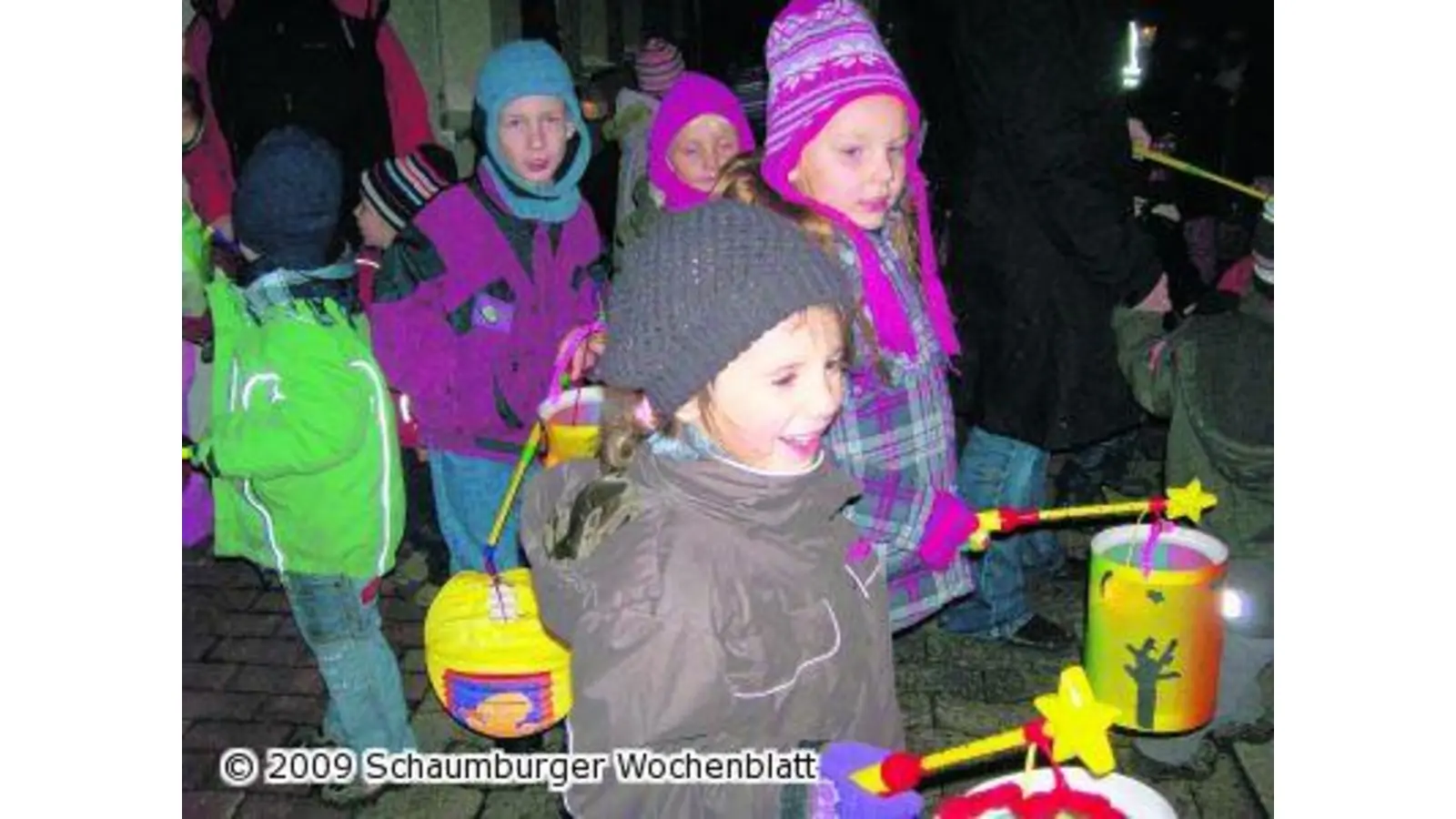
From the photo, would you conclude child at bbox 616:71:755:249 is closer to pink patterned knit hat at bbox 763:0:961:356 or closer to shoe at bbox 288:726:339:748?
pink patterned knit hat at bbox 763:0:961:356

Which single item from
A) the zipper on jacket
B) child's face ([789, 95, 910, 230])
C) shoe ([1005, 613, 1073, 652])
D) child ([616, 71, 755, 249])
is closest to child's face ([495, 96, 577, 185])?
child ([616, 71, 755, 249])

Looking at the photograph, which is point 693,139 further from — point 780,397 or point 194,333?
point 780,397

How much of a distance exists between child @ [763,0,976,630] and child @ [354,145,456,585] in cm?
207

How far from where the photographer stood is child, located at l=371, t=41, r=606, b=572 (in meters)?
3.89

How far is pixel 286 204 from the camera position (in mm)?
3236

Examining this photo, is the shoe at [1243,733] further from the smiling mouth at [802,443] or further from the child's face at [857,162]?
the smiling mouth at [802,443]

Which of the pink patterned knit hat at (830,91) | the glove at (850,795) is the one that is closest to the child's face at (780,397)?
the glove at (850,795)

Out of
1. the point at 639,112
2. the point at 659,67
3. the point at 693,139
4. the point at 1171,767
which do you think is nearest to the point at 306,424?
the point at 693,139

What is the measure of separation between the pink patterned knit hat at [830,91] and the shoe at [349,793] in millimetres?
1907

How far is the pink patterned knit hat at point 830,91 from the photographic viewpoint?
2.83 metres

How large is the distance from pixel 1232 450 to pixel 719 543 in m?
2.00

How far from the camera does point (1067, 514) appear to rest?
9.11 ft

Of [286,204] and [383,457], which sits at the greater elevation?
[286,204]
